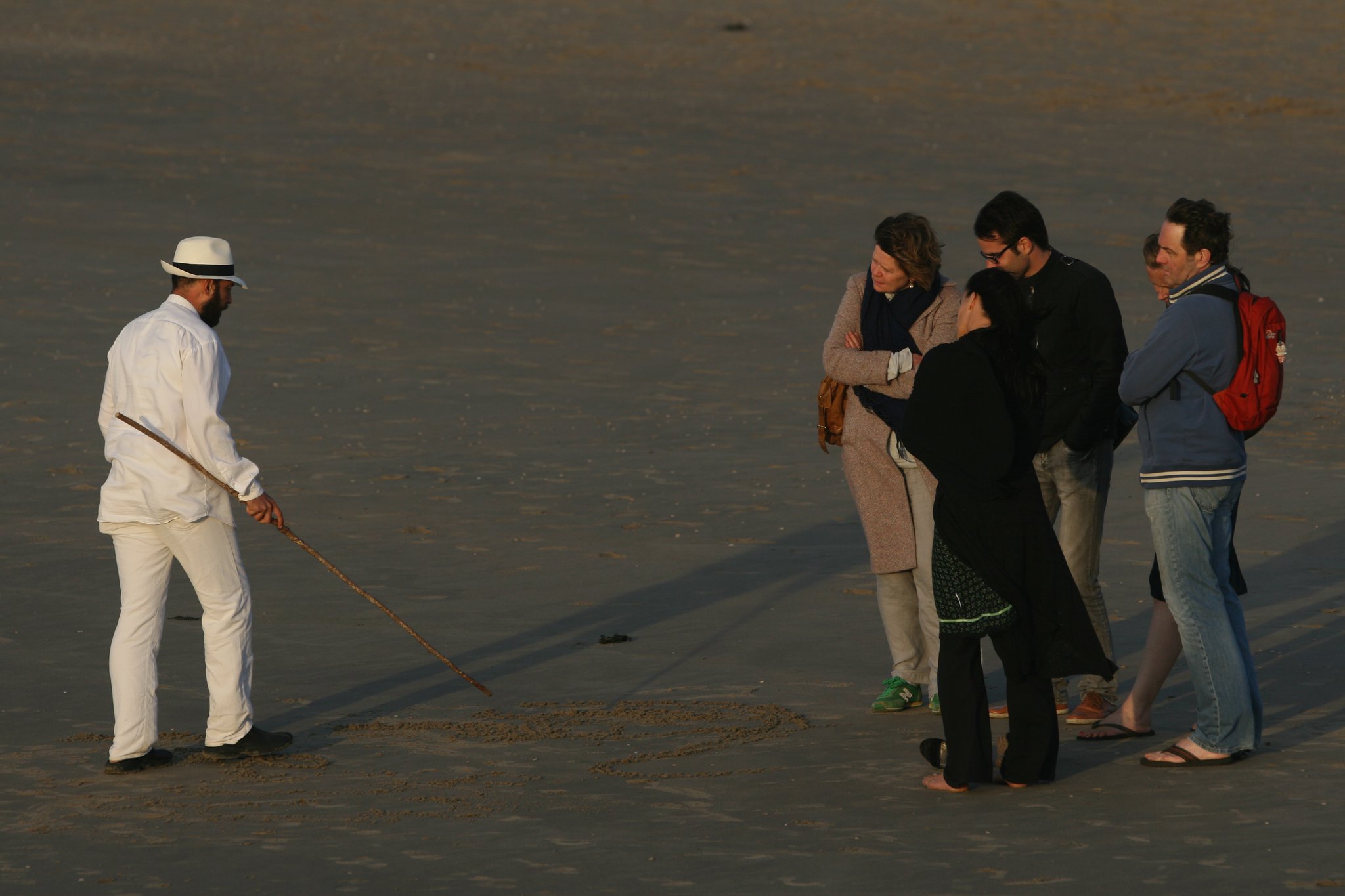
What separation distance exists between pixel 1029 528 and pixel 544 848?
1.87m

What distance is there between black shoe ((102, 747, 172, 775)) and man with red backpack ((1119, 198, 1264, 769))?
11.4ft

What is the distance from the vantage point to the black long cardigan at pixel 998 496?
6273 millimetres

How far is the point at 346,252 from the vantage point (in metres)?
19.2

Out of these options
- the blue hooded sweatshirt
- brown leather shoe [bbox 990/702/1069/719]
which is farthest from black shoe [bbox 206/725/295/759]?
the blue hooded sweatshirt

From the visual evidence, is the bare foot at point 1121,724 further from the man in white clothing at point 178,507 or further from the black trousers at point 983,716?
the man in white clothing at point 178,507

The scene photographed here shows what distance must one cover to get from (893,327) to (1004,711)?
152cm

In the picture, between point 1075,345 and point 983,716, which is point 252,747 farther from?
point 1075,345

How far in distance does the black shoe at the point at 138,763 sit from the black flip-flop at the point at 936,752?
2.67 m

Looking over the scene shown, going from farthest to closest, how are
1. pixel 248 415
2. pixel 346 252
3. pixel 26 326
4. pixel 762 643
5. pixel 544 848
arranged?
1. pixel 346 252
2. pixel 26 326
3. pixel 248 415
4. pixel 762 643
5. pixel 544 848

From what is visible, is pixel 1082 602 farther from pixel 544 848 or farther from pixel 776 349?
pixel 776 349

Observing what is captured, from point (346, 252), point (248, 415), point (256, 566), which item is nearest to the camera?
point (256, 566)

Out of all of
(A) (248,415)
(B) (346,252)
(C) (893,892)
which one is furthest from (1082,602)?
(B) (346,252)

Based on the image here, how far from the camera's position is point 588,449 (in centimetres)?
1284

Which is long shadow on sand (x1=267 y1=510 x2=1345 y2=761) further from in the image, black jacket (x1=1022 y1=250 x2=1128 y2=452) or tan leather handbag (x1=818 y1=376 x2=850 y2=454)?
tan leather handbag (x1=818 y1=376 x2=850 y2=454)
